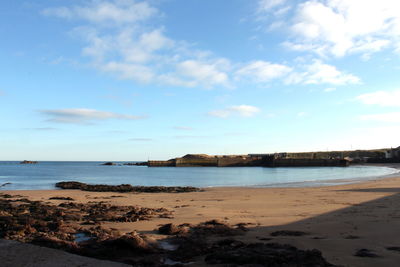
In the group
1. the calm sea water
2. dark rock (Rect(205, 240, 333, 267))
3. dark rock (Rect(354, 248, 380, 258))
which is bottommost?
the calm sea water

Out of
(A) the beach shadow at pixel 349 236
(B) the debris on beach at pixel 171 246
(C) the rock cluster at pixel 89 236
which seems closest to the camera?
(B) the debris on beach at pixel 171 246

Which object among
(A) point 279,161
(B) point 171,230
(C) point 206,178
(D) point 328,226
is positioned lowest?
(C) point 206,178

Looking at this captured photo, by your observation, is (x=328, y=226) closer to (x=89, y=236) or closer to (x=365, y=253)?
(x=365, y=253)

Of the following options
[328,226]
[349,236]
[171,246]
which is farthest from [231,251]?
[328,226]

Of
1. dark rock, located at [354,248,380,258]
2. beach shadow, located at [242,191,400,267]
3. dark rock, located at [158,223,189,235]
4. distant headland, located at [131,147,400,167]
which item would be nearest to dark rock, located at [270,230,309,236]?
beach shadow, located at [242,191,400,267]

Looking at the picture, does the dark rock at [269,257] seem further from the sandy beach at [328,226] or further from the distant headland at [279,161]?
the distant headland at [279,161]

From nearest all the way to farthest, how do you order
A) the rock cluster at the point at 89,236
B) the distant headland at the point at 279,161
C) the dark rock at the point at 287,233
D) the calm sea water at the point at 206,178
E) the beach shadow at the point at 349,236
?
1. the beach shadow at the point at 349,236
2. the rock cluster at the point at 89,236
3. the dark rock at the point at 287,233
4. the calm sea water at the point at 206,178
5. the distant headland at the point at 279,161

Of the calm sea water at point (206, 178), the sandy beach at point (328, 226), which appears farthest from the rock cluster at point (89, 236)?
the calm sea water at point (206, 178)

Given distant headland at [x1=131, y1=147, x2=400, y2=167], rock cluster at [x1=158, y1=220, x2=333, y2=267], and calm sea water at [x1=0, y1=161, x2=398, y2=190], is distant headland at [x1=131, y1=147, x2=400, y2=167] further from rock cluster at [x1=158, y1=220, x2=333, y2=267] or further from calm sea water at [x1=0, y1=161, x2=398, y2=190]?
rock cluster at [x1=158, y1=220, x2=333, y2=267]

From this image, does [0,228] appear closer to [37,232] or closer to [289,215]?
[37,232]

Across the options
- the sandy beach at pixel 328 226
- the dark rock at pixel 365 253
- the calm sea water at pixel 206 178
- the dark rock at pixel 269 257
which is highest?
the dark rock at pixel 269 257

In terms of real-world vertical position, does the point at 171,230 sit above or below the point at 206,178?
above

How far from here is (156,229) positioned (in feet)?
31.5

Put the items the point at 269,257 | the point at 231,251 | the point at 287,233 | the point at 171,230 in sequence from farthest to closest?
the point at 171,230 < the point at 287,233 < the point at 231,251 < the point at 269,257
